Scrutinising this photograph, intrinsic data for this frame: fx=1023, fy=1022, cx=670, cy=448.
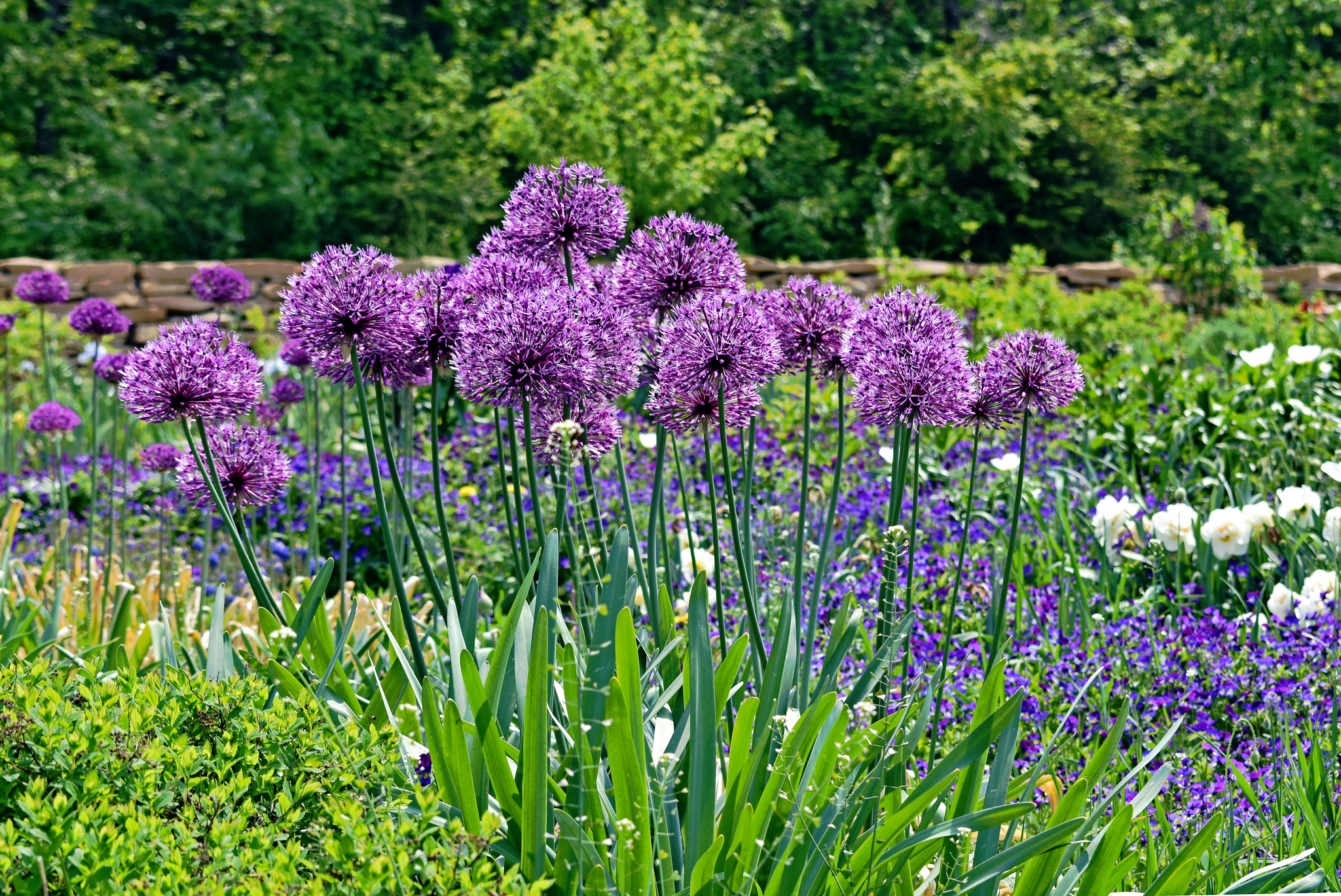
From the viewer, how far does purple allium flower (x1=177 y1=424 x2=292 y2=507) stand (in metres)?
2.05

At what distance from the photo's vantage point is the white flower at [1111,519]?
10.7ft

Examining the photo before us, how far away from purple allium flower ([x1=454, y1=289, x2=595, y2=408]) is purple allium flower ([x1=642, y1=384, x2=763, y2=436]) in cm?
20

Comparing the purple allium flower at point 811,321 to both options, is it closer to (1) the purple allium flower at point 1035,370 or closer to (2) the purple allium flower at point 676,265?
(2) the purple allium flower at point 676,265

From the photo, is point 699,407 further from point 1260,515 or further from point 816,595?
point 1260,515

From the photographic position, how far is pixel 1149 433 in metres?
4.91

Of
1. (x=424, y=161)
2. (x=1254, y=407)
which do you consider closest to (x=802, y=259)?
(x=424, y=161)

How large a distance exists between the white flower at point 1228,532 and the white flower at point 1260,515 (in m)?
0.06

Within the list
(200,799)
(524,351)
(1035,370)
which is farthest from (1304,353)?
(200,799)

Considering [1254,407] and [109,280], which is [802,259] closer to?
[109,280]

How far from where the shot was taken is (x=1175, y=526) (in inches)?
128

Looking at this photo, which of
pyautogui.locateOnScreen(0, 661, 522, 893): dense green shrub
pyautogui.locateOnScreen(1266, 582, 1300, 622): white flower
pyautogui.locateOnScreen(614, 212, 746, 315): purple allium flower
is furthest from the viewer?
pyautogui.locateOnScreen(1266, 582, 1300, 622): white flower

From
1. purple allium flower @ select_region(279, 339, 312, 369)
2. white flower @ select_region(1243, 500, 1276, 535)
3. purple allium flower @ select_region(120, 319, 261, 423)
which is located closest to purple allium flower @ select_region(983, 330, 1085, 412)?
purple allium flower @ select_region(120, 319, 261, 423)

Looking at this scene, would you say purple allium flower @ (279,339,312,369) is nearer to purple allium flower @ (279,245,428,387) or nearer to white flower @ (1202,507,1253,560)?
purple allium flower @ (279,245,428,387)

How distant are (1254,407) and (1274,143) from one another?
13.3 meters
